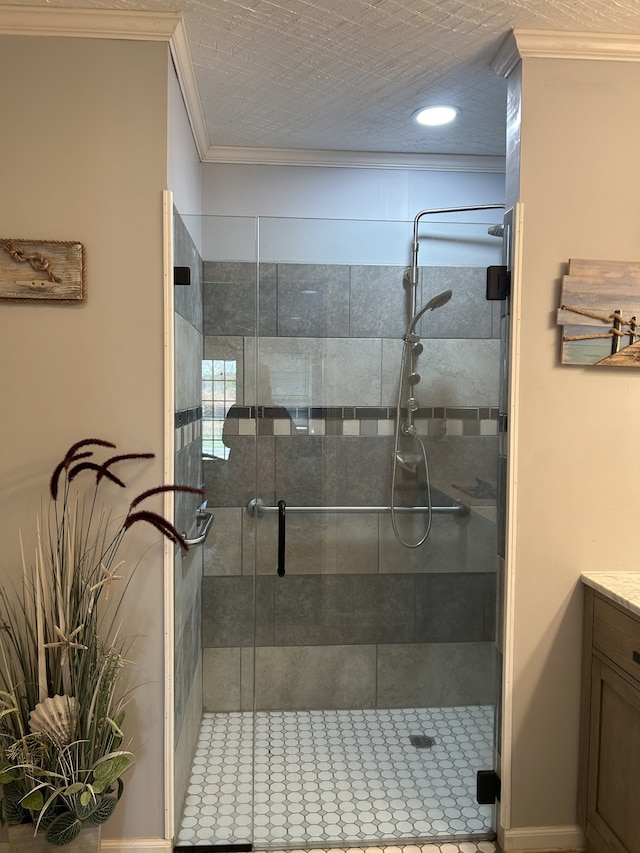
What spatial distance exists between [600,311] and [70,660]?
1.81 m

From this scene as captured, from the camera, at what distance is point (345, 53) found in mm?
1950

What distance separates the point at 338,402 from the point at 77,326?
823 millimetres

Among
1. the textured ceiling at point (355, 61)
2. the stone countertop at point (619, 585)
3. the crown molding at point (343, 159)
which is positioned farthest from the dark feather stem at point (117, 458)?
the crown molding at point (343, 159)

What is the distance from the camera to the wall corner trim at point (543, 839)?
1969 millimetres

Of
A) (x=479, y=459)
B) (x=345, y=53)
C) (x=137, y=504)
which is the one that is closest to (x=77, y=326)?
(x=137, y=504)

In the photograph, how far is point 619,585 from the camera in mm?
1850

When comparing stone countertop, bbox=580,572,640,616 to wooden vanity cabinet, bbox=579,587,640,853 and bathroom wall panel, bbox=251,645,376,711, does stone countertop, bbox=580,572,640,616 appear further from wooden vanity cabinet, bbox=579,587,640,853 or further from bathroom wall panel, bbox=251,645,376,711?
bathroom wall panel, bbox=251,645,376,711

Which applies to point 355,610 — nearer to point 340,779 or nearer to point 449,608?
point 449,608

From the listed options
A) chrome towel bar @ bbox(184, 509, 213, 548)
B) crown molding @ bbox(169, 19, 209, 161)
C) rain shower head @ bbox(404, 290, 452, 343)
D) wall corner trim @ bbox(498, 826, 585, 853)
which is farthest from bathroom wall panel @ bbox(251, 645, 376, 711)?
crown molding @ bbox(169, 19, 209, 161)

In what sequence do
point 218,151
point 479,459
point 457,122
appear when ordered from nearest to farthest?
point 479,459 → point 457,122 → point 218,151

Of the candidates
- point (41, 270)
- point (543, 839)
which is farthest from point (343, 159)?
point (543, 839)

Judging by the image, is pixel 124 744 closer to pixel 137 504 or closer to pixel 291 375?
pixel 137 504

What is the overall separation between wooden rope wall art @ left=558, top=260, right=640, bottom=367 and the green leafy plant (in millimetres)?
1230

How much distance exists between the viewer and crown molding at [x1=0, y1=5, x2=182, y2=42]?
173cm
